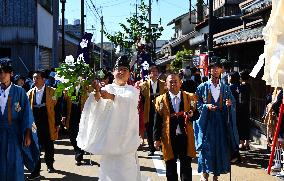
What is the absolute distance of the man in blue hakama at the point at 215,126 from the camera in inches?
294

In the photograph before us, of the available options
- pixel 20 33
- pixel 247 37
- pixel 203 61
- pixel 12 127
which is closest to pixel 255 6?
pixel 247 37

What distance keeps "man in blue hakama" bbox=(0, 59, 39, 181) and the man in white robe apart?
3.12ft

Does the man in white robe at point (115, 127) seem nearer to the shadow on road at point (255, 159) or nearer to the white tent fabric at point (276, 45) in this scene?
the white tent fabric at point (276, 45)

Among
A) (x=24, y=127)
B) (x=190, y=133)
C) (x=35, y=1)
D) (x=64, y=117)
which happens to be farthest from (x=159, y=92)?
(x=35, y=1)

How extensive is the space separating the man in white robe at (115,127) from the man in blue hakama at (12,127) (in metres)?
0.95

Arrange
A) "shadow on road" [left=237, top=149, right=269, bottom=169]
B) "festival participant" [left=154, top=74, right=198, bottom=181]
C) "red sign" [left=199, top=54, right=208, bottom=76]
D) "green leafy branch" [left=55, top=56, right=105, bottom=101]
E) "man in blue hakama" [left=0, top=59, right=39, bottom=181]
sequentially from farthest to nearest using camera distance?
"red sign" [left=199, top=54, right=208, bottom=76] → "shadow on road" [left=237, top=149, right=269, bottom=169] → "festival participant" [left=154, top=74, right=198, bottom=181] → "man in blue hakama" [left=0, top=59, right=39, bottom=181] → "green leafy branch" [left=55, top=56, right=105, bottom=101]

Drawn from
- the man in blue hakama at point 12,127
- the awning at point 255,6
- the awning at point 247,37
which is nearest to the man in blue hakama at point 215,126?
the man in blue hakama at point 12,127

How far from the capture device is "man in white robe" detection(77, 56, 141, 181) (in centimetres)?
574

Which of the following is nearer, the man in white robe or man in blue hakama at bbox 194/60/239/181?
the man in white robe

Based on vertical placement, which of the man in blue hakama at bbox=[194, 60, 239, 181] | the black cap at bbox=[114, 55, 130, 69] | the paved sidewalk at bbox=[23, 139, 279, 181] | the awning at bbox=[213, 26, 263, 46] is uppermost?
the awning at bbox=[213, 26, 263, 46]

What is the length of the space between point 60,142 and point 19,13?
9.84m

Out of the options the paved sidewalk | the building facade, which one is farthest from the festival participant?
the building facade

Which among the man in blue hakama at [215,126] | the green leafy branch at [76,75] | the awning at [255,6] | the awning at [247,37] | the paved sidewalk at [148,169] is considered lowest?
the paved sidewalk at [148,169]

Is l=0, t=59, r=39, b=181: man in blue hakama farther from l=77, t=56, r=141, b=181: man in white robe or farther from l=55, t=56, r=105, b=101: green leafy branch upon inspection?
l=77, t=56, r=141, b=181: man in white robe
